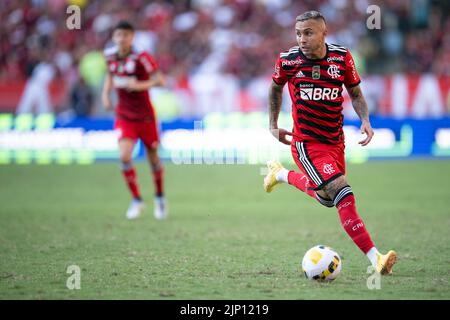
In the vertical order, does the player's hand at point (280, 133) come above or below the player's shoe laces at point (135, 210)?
above

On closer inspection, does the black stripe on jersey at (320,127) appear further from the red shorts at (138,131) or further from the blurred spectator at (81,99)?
the blurred spectator at (81,99)

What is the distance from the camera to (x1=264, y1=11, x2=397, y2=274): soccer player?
7207 millimetres

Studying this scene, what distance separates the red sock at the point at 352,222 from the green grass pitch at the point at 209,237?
1.07 ft

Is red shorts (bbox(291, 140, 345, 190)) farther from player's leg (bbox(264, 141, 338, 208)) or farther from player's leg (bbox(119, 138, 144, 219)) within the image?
player's leg (bbox(119, 138, 144, 219))

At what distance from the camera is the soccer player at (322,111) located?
721cm

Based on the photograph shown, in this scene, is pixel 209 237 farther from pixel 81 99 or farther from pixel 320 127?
pixel 81 99

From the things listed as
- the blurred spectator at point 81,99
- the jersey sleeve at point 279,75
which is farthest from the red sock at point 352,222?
the blurred spectator at point 81,99

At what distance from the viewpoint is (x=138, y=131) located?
1177cm

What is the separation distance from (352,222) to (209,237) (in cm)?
302

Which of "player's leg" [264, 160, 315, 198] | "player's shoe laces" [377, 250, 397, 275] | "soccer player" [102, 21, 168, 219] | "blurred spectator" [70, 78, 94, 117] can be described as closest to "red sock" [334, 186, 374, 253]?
"player's shoe laces" [377, 250, 397, 275]
